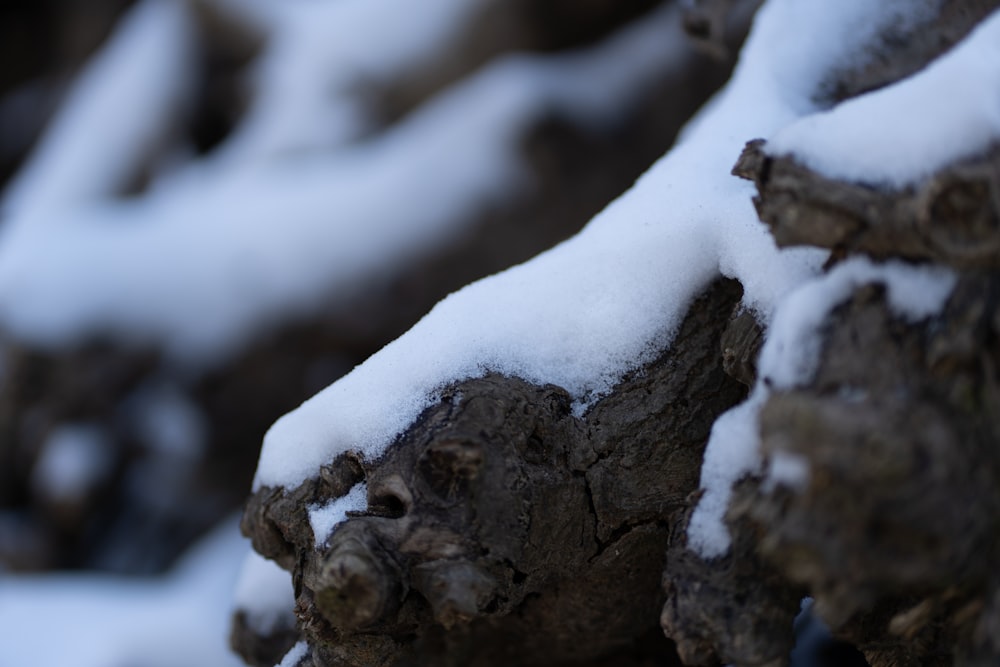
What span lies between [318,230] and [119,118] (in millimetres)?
914

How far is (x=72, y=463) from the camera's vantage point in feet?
6.19

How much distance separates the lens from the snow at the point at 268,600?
1012mm

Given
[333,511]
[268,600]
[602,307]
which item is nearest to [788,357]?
[602,307]

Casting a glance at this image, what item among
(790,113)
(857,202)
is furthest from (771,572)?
(790,113)

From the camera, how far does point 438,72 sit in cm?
212

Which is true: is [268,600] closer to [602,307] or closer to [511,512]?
[511,512]

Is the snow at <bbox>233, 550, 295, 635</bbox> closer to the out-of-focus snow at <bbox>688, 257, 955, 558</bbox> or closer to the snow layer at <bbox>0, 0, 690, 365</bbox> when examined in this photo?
the out-of-focus snow at <bbox>688, 257, 955, 558</bbox>

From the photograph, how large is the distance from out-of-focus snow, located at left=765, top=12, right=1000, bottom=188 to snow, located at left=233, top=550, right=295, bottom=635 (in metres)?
0.68

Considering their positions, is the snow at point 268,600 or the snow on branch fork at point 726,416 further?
the snow at point 268,600

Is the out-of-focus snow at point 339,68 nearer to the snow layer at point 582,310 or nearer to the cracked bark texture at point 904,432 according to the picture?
the snow layer at point 582,310

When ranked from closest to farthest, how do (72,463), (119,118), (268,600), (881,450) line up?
(881,450), (268,600), (72,463), (119,118)

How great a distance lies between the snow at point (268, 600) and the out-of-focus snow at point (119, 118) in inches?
62.1

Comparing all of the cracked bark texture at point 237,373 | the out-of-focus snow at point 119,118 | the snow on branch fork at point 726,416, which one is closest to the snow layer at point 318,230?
the cracked bark texture at point 237,373

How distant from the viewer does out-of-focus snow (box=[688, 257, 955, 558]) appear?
2.10 feet
